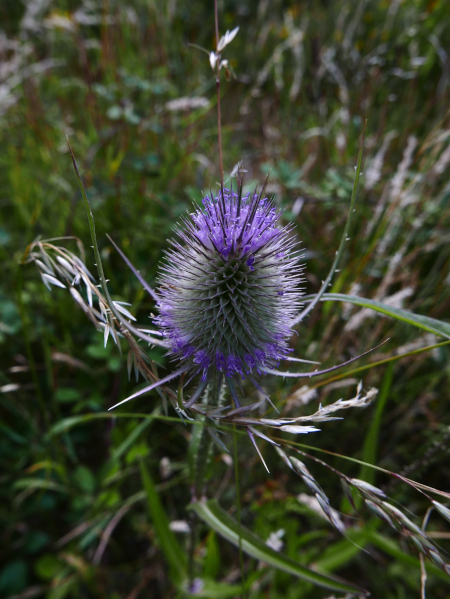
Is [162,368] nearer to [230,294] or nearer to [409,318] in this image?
[230,294]

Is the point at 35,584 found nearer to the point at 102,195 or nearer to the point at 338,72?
the point at 102,195

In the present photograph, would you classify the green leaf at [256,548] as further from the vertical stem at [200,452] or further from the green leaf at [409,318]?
the green leaf at [409,318]

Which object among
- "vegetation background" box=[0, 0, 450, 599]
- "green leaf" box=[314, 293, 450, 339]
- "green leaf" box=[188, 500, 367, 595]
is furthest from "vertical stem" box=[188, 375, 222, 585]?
"green leaf" box=[314, 293, 450, 339]

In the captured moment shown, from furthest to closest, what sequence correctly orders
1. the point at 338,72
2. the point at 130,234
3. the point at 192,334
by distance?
the point at 338,72, the point at 130,234, the point at 192,334

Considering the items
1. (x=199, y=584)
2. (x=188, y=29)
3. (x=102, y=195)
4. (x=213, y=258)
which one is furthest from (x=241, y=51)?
(x=199, y=584)

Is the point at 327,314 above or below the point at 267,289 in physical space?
above

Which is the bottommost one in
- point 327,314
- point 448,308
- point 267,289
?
point 267,289
